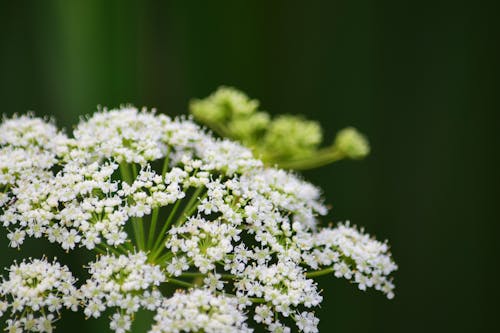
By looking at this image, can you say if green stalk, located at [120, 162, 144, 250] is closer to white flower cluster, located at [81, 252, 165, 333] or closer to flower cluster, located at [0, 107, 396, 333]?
flower cluster, located at [0, 107, 396, 333]

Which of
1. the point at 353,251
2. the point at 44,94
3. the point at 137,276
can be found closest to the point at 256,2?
the point at 44,94

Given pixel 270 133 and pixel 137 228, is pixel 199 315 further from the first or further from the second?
pixel 270 133

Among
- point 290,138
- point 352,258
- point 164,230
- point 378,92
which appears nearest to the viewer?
point 164,230

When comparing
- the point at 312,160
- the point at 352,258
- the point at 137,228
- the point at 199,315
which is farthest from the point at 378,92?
the point at 199,315

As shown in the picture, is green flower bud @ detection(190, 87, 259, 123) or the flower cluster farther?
green flower bud @ detection(190, 87, 259, 123)

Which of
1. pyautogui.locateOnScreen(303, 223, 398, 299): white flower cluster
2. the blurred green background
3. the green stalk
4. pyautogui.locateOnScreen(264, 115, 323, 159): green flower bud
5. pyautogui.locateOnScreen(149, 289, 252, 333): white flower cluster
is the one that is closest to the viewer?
pyautogui.locateOnScreen(149, 289, 252, 333): white flower cluster

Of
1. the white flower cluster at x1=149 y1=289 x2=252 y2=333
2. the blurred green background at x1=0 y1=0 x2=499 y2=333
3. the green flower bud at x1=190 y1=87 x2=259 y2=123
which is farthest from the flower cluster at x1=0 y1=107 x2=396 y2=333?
the blurred green background at x1=0 y1=0 x2=499 y2=333

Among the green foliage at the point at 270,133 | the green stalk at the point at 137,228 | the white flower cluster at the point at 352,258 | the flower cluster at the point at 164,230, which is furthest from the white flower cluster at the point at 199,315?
the green foliage at the point at 270,133

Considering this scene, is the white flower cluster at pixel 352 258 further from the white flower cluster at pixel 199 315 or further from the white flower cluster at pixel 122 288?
the white flower cluster at pixel 122 288
